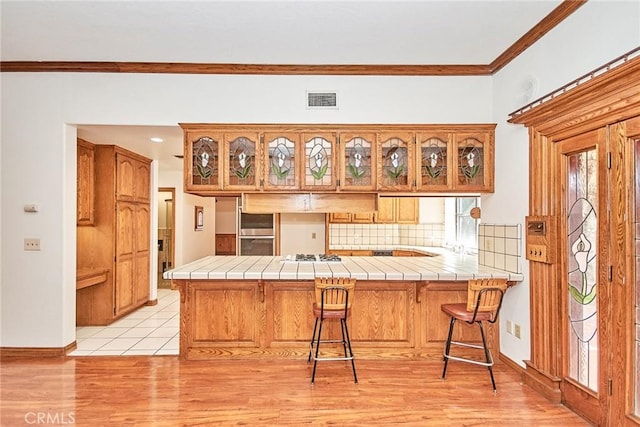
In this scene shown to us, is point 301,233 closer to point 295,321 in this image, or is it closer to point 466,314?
point 295,321

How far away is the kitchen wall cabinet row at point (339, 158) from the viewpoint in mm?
3547

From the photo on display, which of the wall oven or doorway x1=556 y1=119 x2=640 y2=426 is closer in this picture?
doorway x1=556 y1=119 x2=640 y2=426

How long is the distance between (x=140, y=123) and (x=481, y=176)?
3.32 meters

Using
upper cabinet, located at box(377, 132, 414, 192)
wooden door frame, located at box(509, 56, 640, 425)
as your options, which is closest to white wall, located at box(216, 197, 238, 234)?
upper cabinet, located at box(377, 132, 414, 192)

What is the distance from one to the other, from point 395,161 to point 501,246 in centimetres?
125

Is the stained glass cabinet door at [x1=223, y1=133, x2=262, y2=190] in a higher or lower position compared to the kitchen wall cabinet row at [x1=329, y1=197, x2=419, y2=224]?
higher

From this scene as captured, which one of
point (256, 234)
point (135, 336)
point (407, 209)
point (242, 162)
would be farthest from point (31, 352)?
point (407, 209)

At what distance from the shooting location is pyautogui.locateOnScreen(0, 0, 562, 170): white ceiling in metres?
2.59

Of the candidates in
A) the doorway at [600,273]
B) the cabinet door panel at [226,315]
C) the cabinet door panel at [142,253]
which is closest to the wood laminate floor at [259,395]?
the cabinet door panel at [226,315]

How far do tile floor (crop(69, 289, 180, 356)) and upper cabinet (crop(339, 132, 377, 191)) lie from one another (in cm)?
238

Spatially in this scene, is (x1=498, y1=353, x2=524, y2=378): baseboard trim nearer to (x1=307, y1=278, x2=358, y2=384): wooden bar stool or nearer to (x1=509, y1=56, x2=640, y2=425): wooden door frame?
(x1=509, y1=56, x2=640, y2=425): wooden door frame

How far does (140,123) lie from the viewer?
3564mm

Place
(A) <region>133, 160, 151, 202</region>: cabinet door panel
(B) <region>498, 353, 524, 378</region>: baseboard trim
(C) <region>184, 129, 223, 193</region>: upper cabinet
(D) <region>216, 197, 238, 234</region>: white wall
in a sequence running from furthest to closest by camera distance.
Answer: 1. (D) <region>216, 197, 238, 234</region>: white wall
2. (A) <region>133, 160, 151, 202</region>: cabinet door panel
3. (C) <region>184, 129, 223, 193</region>: upper cabinet
4. (B) <region>498, 353, 524, 378</region>: baseboard trim

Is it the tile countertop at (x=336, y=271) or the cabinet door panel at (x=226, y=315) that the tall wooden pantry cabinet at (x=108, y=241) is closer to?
the tile countertop at (x=336, y=271)
